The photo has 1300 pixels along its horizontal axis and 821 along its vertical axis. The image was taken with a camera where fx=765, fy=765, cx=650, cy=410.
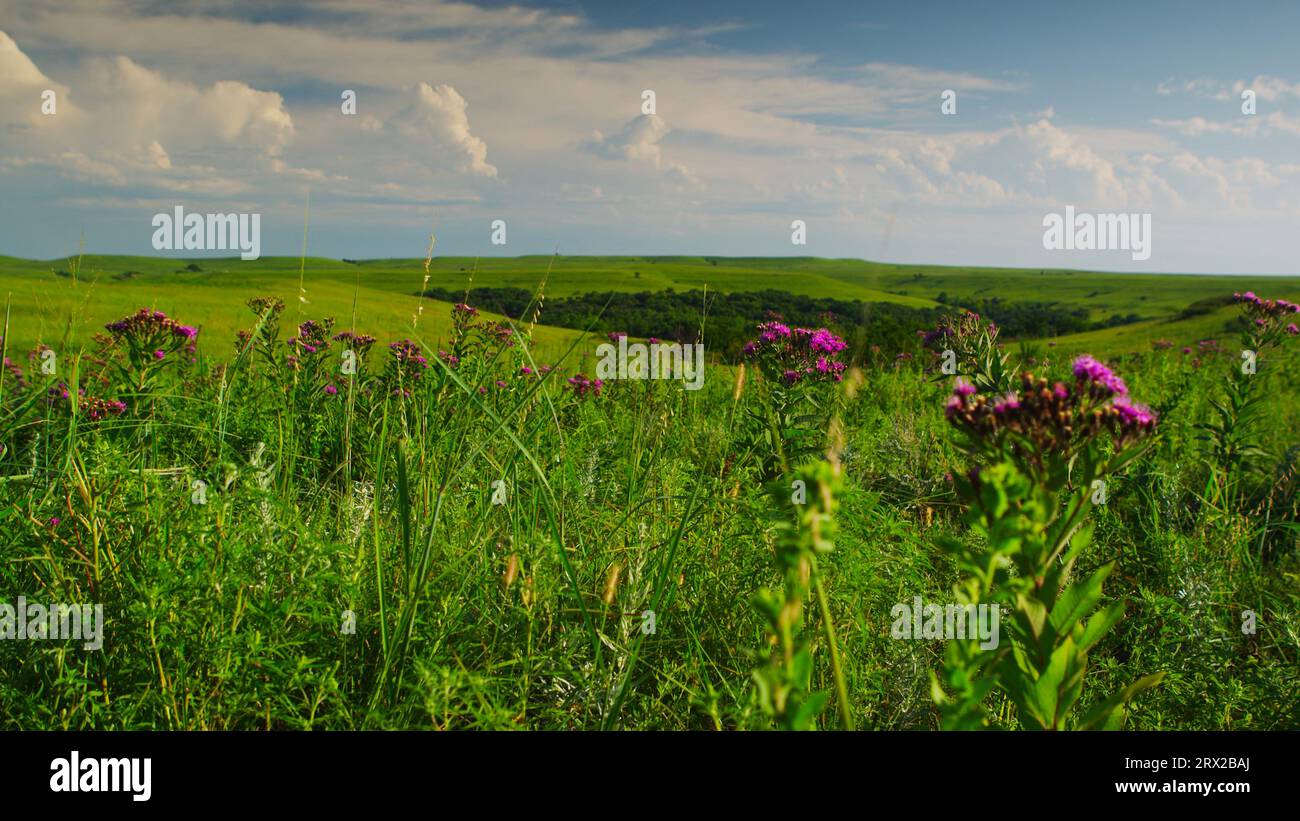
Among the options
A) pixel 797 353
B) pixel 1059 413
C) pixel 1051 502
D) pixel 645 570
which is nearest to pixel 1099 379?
pixel 1059 413

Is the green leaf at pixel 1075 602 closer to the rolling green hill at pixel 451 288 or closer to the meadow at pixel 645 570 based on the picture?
the meadow at pixel 645 570

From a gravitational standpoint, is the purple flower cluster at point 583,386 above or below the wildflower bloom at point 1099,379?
below

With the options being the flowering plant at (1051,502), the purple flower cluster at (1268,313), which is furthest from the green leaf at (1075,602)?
the purple flower cluster at (1268,313)

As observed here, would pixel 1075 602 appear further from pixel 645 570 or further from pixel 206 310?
pixel 206 310

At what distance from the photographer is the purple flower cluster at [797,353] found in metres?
4.76

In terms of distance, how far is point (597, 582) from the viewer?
2.85 m

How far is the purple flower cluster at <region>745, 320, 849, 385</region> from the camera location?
4758 millimetres

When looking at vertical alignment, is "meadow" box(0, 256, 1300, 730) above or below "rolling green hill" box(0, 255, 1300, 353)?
below

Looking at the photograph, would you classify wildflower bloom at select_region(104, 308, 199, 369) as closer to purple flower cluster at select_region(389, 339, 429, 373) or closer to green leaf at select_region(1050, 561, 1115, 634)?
purple flower cluster at select_region(389, 339, 429, 373)

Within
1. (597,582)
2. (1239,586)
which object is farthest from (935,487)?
(597,582)

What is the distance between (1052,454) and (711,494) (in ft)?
6.09

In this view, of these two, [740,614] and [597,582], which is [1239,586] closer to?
[740,614]

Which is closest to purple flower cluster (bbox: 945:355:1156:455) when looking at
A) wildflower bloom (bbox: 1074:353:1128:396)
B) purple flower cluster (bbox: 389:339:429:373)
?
wildflower bloom (bbox: 1074:353:1128:396)

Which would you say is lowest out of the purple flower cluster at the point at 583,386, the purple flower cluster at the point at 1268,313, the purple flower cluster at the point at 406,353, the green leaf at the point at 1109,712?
the green leaf at the point at 1109,712
